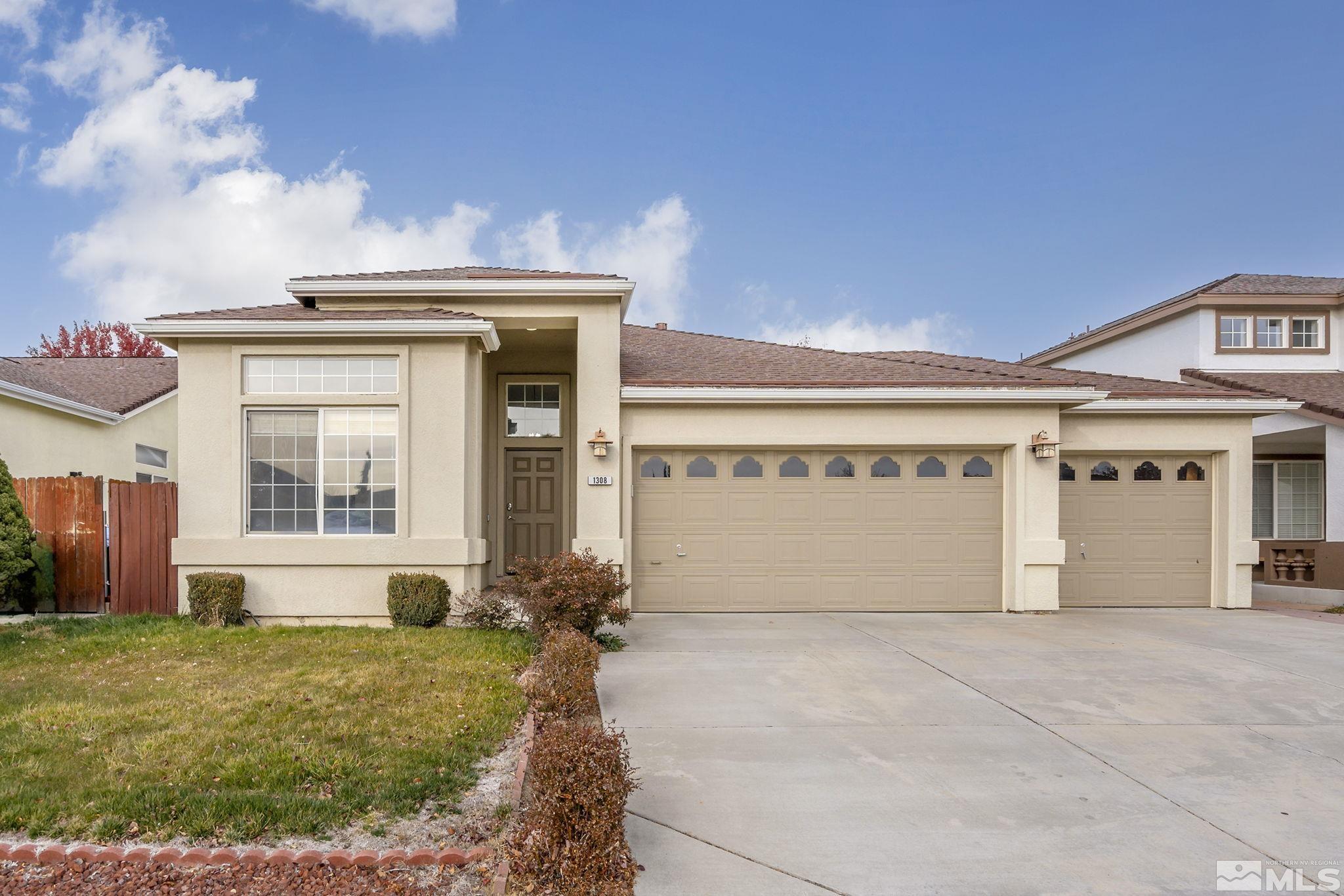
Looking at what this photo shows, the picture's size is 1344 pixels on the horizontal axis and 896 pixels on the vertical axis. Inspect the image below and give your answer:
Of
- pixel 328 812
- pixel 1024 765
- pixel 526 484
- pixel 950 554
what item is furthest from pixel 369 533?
pixel 950 554

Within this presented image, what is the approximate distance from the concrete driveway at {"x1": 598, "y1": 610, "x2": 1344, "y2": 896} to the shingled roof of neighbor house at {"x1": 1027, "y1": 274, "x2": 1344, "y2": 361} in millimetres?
10076

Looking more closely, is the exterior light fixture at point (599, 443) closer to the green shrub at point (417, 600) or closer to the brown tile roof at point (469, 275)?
the brown tile roof at point (469, 275)

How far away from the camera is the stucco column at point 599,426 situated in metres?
9.85

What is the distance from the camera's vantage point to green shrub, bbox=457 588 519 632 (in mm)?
8211

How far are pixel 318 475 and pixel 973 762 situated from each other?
7.74m

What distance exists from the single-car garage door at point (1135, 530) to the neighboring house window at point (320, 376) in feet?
32.9

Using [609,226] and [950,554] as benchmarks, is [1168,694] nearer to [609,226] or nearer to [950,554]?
[950,554]

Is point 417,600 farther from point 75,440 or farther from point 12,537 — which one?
point 75,440

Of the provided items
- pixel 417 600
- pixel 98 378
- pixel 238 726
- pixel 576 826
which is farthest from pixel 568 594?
pixel 98 378

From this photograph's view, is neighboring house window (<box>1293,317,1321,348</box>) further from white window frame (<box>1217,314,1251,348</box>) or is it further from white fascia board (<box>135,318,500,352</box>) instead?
white fascia board (<box>135,318,500,352</box>)

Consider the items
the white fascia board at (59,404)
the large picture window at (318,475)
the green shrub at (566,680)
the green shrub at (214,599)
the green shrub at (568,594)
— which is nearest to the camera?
the green shrub at (566,680)

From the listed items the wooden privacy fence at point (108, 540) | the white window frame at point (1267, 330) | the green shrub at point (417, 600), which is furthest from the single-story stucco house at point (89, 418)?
the white window frame at point (1267, 330)

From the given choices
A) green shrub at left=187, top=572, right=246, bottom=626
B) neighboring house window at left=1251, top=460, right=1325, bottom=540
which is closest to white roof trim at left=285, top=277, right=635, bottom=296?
green shrub at left=187, top=572, right=246, bottom=626

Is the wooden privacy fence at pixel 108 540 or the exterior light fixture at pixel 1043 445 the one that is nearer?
the wooden privacy fence at pixel 108 540
